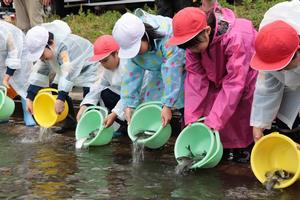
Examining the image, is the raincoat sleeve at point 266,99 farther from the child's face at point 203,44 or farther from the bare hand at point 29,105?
the bare hand at point 29,105

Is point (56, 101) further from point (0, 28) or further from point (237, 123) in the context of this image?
point (237, 123)

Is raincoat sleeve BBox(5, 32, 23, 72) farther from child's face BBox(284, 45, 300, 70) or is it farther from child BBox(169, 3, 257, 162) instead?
child's face BBox(284, 45, 300, 70)

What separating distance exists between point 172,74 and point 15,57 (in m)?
2.23

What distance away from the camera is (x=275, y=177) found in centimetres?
352

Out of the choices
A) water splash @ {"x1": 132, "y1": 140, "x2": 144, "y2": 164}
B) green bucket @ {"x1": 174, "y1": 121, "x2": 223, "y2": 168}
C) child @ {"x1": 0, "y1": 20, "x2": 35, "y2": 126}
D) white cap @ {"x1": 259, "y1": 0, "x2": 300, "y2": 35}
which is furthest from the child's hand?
white cap @ {"x1": 259, "y1": 0, "x2": 300, "y2": 35}

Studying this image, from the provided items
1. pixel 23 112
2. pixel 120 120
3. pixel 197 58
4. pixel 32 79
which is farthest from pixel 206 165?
pixel 23 112

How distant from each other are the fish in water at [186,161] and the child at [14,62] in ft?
7.75

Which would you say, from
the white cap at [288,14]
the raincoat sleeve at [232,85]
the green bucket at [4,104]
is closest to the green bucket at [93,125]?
the green bucket at [4,104]

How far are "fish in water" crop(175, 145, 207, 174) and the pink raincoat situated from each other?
0.80 feet

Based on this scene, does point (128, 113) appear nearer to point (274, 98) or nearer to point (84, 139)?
point (84, 139)

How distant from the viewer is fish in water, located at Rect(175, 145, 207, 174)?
12.7 ft

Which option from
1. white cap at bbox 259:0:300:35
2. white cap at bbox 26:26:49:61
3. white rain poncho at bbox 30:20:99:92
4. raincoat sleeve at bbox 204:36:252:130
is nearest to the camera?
white cap at bbox 259:0:300:35

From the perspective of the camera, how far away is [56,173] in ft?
13.1

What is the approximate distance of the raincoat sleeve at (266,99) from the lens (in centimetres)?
358
